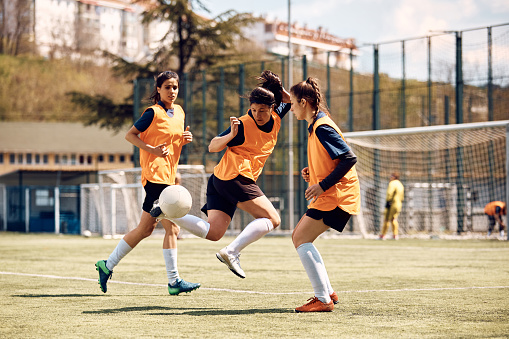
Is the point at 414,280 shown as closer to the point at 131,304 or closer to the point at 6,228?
the point at 131,304

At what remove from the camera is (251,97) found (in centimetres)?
662

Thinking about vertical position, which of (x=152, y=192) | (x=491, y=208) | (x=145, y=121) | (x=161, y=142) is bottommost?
(x=491, y=208)

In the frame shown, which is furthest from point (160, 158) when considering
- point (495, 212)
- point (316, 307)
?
point (495, 212)

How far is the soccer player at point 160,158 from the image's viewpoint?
23.4 ft

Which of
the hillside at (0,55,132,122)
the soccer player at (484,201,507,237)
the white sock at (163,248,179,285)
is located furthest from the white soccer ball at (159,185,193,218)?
the hillside at (0,55,132,122)

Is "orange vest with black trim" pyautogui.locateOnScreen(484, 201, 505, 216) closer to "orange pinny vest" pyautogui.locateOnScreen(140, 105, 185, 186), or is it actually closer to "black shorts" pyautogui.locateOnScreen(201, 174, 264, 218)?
"orange pinny vest" pyautogui.locateOnScreen(140, 105, 185, 186)

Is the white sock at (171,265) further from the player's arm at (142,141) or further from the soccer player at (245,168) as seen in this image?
the player's arm at (142,141)

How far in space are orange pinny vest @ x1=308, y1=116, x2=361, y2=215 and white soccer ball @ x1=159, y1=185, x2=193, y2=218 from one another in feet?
3.64

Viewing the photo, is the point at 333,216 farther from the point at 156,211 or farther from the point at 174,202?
the point at 156,211

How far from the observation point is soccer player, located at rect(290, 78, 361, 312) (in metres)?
5.88

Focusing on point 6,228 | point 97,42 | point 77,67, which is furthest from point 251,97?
point 97,42

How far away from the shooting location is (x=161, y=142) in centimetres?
728

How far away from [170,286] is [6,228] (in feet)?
109

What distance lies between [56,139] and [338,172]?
58.1m
